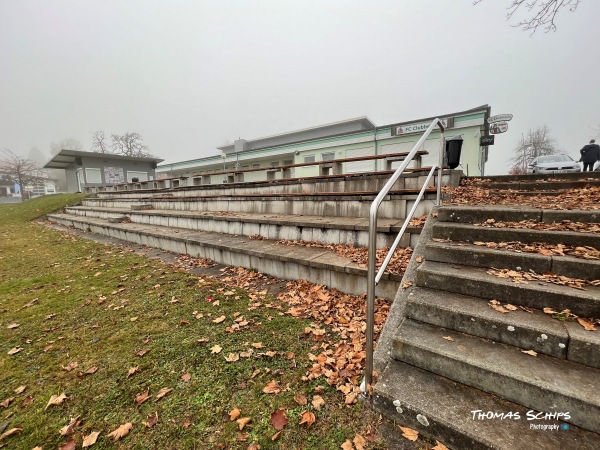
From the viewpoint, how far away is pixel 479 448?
134cm

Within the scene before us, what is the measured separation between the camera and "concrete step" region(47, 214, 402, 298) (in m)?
3.12

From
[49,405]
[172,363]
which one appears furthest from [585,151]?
[49,405]

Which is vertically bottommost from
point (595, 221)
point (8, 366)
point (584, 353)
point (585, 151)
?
point (8, 366)

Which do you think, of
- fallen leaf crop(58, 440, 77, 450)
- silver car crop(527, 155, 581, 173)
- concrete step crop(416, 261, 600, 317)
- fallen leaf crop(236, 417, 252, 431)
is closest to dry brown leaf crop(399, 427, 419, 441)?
fallen leaf crop(236, 417, 252, 431)

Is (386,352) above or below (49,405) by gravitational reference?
above

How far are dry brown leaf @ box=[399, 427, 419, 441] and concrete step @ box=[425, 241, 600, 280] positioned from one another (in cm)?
158

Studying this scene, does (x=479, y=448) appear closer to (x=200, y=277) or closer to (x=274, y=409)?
(x=274, y=409)

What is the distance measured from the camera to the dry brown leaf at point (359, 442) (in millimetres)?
1483

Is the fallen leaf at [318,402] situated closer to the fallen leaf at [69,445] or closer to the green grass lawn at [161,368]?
the green grass lawn at [161,368]

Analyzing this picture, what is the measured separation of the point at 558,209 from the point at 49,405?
514cm

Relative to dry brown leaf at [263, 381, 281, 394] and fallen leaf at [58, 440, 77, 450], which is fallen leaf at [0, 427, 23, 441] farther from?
dry brown leaf at [263, 381, 281, 394]

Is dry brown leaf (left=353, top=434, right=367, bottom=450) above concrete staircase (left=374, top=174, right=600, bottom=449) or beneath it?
beneath

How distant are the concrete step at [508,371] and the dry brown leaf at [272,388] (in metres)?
0.95

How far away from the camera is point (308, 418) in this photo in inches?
66.1
